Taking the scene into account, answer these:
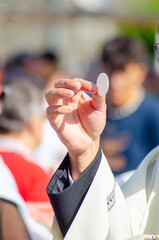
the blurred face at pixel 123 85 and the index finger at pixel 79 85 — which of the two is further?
the blurred face at pixel 123 85

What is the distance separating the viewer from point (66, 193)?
179cm

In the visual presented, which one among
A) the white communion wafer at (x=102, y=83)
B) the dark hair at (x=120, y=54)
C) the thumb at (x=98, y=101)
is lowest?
the dark hair at (x=120, y=54)

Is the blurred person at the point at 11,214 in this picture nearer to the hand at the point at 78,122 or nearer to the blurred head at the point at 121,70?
the hand at the point at 78,122

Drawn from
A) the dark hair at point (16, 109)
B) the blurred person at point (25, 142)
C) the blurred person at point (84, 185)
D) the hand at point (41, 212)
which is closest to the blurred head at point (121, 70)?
the blurred person at point (25, 142)

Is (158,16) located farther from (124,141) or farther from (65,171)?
(65,171)

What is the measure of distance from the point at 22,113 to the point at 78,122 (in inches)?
71.2

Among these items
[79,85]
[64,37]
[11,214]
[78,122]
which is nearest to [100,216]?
[78,122]

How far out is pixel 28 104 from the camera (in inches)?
148

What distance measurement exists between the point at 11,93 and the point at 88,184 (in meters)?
1.92

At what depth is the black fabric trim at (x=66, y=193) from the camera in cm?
179

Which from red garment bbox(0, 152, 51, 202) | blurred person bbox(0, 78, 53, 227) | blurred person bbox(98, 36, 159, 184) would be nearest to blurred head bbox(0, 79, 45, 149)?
blurred person bbox(0, 78, 53, 227)

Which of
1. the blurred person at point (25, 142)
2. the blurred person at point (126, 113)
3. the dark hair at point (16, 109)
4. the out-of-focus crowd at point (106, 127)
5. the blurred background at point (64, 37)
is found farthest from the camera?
the blurred background at point (64, 37)

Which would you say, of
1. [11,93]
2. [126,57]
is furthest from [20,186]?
[126,57]

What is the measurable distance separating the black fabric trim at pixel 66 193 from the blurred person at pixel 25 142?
0.93 metres
